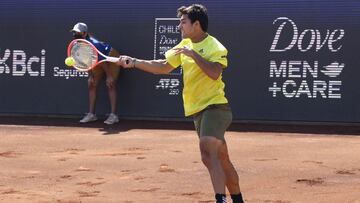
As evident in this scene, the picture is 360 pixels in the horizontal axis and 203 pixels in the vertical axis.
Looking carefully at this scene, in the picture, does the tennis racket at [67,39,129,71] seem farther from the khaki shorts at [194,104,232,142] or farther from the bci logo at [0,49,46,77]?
the bci logo at [0,49,46,77]

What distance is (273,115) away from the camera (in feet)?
41.4

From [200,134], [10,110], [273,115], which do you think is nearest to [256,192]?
[200,134]

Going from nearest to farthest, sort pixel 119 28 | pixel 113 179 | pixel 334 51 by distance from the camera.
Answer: pixel 113 179 < pixel 334 51 < pixel 119 28

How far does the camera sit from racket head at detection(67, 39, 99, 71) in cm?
670

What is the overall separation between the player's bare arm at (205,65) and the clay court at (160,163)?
1601 millimetres

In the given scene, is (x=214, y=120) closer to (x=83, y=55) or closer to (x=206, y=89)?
(x=206, y=89)

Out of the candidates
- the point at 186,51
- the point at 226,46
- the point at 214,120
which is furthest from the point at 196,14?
the point at 226,46

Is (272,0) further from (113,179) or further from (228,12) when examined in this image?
(113,179)

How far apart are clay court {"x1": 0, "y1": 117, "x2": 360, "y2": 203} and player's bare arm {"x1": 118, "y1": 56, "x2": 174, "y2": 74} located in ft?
4.54

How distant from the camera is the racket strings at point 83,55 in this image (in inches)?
264

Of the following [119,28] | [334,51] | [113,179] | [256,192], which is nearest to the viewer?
[256,192]

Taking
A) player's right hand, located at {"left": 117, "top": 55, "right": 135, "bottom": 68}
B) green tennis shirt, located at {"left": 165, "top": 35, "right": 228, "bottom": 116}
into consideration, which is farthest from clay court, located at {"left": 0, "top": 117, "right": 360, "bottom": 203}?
player's right hand, located at {"left": 117, "top": 55, "right": 135, "bottom": 68}

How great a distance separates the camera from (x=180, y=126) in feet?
41.4

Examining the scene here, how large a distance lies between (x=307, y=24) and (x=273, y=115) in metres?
1.66
